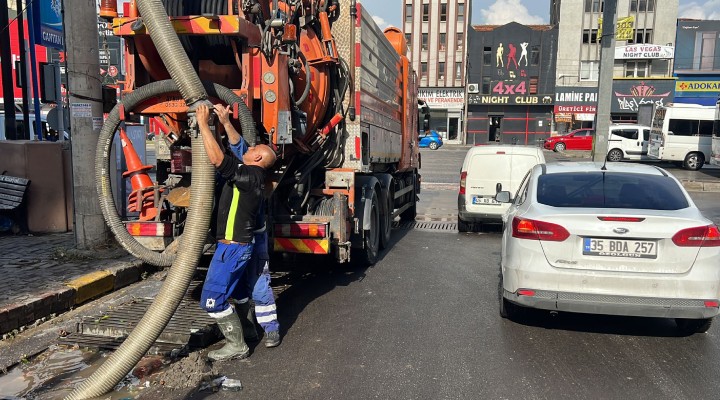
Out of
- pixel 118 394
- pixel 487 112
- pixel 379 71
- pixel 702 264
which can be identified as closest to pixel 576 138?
pixel 487 112

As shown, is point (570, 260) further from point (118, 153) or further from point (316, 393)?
point (118, 153)

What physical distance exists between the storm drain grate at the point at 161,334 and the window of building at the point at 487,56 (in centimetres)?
4866

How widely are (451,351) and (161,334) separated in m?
2.33

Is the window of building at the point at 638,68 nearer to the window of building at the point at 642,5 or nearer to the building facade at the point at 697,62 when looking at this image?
the building facade at the point at 697,62

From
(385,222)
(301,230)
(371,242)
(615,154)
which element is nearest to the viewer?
(301,230)

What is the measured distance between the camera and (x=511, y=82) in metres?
49.7

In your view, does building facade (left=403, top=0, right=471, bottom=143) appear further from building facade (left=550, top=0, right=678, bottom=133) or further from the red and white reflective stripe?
the red and white reflective stripe

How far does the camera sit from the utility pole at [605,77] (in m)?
14.6

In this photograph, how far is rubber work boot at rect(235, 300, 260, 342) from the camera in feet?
15.8

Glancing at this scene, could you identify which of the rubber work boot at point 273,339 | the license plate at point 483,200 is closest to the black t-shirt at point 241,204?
the rubber work boot at point 273,339

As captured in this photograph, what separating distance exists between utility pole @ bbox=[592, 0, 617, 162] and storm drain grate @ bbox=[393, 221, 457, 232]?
5.17 m

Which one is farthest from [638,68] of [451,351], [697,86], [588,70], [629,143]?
[451,351]

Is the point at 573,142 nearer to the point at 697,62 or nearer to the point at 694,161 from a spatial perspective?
the point at 694,161

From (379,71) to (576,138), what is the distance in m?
31.8
